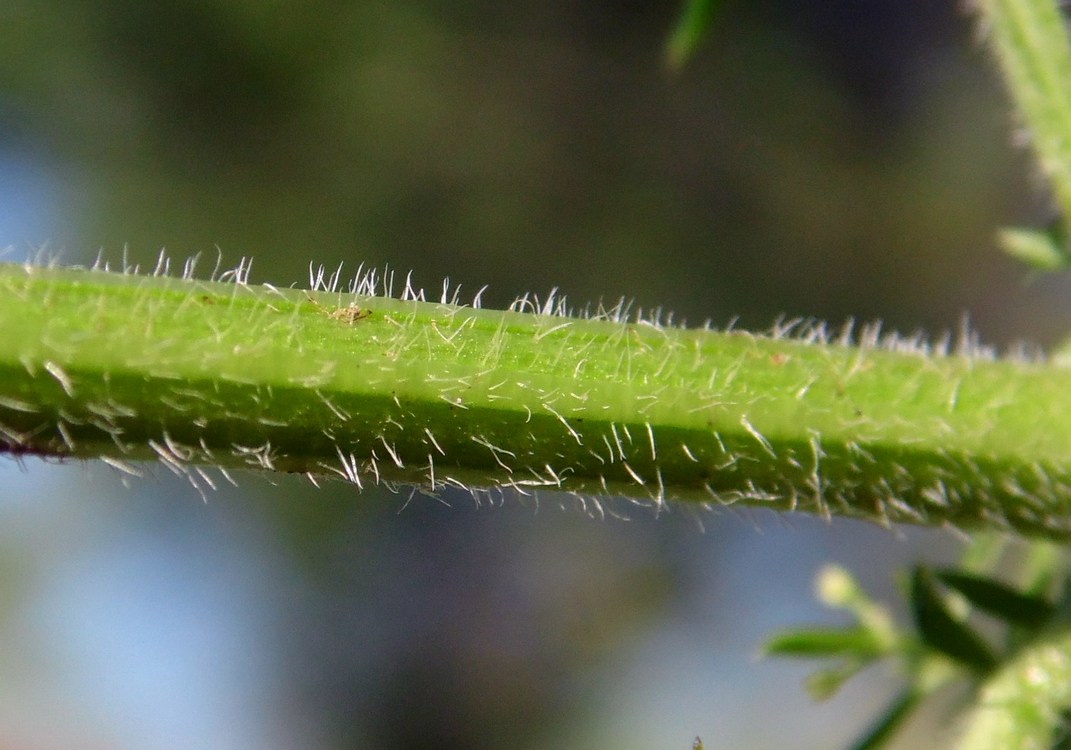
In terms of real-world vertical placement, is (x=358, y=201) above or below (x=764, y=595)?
above

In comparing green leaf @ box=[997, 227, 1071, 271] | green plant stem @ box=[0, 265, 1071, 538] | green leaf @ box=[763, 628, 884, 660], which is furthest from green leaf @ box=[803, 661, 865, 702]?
green leaf @ box=[997, 227, 1071, 271]

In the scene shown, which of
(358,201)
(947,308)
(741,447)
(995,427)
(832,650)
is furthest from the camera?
(947,308)

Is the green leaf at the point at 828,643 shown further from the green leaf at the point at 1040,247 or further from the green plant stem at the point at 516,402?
the green leaf at the point at 1040,247

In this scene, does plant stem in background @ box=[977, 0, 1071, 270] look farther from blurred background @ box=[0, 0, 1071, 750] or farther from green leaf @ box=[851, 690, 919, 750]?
blurred background @ box=[0, 0, 1071, 750]

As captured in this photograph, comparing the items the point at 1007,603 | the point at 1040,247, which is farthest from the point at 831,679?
the point at 1040,247

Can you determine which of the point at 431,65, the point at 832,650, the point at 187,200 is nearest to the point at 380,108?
the point at 431,65

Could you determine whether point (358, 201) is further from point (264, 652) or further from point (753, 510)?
point (753, 510)
